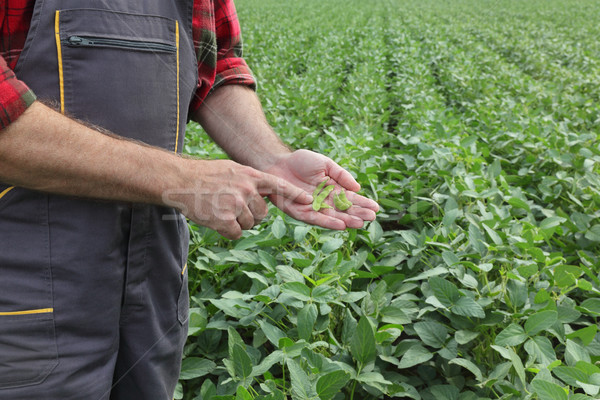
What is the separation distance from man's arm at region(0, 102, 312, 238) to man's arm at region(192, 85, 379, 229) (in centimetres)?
23

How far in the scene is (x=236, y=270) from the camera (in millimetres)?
2062

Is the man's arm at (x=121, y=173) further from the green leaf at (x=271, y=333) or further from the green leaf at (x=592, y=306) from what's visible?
the green leaf at (x=592, y=306)

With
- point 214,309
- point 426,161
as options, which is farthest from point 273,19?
point 214,309

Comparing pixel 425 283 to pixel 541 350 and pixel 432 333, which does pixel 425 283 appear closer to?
pixel 432 333

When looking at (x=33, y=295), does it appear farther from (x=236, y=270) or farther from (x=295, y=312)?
(x=236, y=270)

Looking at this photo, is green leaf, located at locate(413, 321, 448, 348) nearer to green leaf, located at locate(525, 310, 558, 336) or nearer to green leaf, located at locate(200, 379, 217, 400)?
green leaf, located at locate(525, 310, 558, 336)

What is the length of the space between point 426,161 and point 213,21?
190cm

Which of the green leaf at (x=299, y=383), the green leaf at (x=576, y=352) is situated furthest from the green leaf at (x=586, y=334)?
the green leaf at (x=299, y=383)

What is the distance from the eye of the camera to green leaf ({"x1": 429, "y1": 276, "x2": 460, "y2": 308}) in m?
1.56

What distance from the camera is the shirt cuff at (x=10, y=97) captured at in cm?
78

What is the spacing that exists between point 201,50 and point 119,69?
11.5 inches

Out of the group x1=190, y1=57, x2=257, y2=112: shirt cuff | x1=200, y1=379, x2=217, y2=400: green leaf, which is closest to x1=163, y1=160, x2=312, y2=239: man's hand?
x1=190, y1=57, x2=257, y2=112: shirt cuff

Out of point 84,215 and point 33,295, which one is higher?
point 84,215

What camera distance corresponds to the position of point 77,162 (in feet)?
2.86
